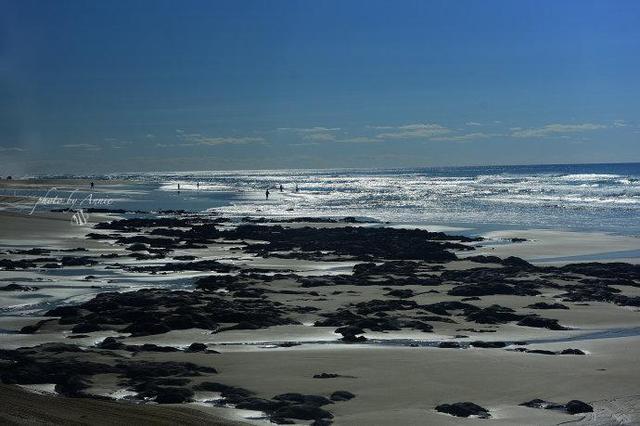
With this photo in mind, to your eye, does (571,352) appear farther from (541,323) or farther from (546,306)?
(546,306)

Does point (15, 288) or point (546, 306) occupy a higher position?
point (15, 288)

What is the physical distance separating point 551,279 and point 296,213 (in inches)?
1520

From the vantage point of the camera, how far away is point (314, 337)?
1567cm

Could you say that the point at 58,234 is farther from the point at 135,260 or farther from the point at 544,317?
the point at 544,317

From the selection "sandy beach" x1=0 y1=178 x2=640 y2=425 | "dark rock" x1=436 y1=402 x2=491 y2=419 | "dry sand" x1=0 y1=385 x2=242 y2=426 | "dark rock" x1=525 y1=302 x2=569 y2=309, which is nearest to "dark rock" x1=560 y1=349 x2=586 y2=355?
"sandy beach" x1=0 y1=178 x2=640 y2=425

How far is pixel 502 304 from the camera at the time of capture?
20344mm

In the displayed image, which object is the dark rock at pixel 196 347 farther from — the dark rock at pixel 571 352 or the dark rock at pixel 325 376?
the dark rock at pixel 571 352

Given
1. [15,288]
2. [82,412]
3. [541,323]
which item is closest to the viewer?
[82,412]

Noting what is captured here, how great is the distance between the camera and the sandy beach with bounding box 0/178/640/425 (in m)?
10.6

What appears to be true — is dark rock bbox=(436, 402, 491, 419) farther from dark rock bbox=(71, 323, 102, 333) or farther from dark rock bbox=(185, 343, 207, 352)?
dark rock bbox=(71, 323, 102, 333)

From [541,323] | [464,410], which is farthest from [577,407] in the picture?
[541,323]

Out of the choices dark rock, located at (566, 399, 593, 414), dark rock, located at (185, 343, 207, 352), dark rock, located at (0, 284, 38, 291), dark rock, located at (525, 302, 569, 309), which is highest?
dark rock, located at (0, 284, 38, 291)

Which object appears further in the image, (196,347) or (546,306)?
(546,306)

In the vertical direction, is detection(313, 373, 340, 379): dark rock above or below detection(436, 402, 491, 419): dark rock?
above
